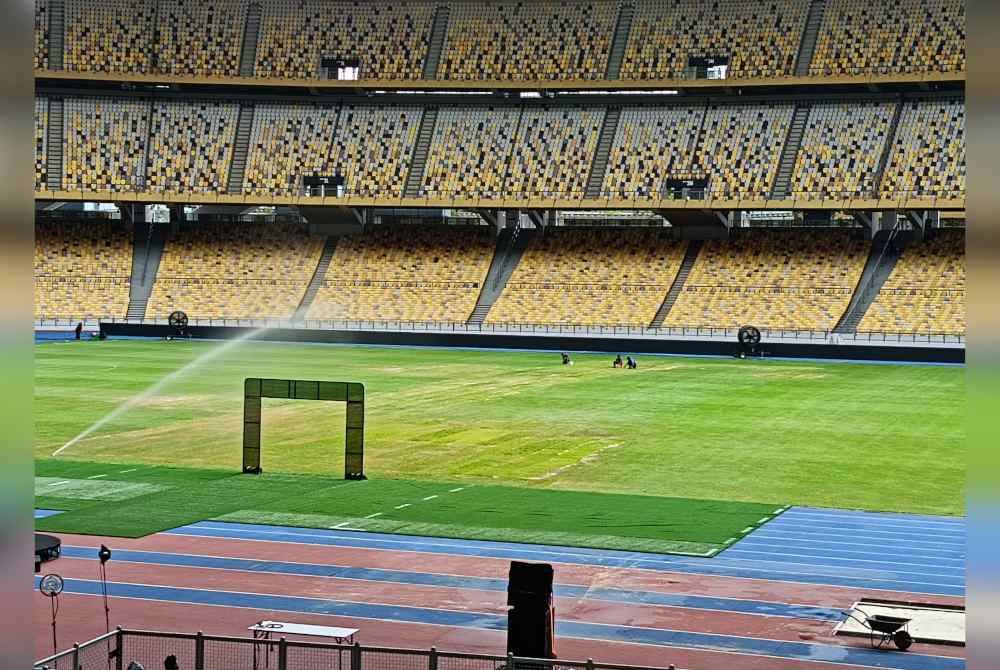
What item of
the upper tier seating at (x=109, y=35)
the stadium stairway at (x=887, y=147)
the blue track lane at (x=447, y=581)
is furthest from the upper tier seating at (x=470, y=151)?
the blue track lane at (x=447, y=581)

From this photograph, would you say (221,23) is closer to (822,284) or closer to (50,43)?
(50,43)

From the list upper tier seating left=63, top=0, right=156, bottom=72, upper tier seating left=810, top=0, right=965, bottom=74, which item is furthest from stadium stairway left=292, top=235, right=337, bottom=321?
upper tier seating left=810, top=0, right=965, bottom=74

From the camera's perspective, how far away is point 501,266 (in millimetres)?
70625

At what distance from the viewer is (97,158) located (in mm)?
73312

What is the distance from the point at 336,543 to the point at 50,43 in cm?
6064

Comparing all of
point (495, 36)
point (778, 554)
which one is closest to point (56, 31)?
point (495, 36)

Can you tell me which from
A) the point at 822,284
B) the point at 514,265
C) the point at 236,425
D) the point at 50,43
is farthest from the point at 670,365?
the point at 50,43

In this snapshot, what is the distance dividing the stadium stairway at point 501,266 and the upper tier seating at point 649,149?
5.75 metres

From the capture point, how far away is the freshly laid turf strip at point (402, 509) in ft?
72.2

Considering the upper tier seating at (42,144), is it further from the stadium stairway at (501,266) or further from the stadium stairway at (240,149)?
the stadium stairway at (501,266)

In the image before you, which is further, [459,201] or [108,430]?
[459,201]

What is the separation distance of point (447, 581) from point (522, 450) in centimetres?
1238

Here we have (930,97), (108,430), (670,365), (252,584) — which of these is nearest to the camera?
(252,584)

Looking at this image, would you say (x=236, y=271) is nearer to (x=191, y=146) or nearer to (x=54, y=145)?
(x=191, y=146)
